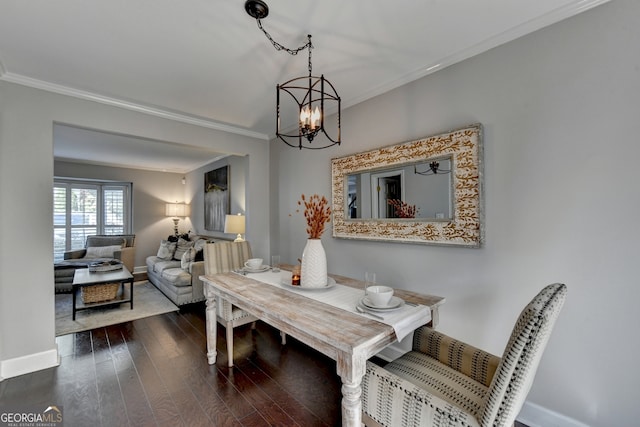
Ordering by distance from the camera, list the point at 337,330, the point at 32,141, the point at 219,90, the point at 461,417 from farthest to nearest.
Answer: the point at 219,90 < the point at 32,141 < the point at 337,330 < the point at 461,417

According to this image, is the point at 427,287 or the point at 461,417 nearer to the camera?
the point at 461,417

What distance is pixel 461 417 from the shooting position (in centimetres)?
101

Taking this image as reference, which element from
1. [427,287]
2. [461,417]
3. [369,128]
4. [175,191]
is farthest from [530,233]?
[175,191]

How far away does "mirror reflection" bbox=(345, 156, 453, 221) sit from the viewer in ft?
6.69

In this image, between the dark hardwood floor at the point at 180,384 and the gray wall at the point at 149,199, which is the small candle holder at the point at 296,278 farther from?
the gray wall at the point at 149,199

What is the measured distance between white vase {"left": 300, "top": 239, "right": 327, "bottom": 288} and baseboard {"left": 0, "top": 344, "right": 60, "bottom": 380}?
2.36 m

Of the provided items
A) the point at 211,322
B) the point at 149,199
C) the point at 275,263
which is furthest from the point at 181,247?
the point at 275,263

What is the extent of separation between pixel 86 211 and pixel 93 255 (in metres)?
1.27

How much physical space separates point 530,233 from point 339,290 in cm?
124

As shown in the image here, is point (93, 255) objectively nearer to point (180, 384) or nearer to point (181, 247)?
point (181, 247)

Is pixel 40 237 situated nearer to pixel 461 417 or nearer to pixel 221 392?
pixel 221 392

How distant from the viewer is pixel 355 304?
1.60 m

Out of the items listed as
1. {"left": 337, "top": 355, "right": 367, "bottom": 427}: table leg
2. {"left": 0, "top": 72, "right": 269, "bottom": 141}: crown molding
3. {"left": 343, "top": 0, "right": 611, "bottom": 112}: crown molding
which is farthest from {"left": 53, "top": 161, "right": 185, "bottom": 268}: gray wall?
{"left": 337, "top": 355, "right": 367, "bottom": 427}: table leg
